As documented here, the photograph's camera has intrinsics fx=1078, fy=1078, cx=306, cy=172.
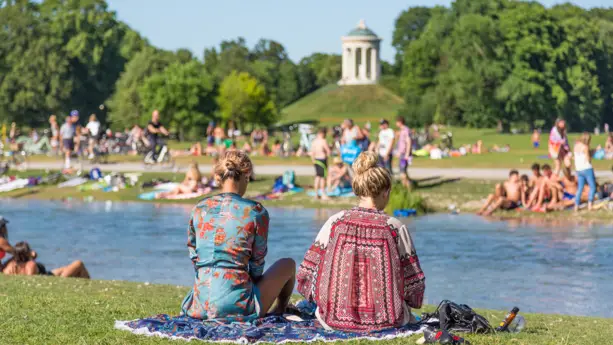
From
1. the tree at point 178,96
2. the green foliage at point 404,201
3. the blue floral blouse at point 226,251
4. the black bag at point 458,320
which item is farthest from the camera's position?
the tree at point 178,96

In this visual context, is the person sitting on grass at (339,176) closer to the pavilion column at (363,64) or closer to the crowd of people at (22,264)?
the crowd of people at (22,264)

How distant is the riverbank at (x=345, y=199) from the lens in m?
21.7

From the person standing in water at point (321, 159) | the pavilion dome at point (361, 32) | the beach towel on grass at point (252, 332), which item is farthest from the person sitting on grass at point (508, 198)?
the pavilion dome at point (361, 32)

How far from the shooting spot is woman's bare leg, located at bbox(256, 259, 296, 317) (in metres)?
7.78

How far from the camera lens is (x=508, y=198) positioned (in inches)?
880

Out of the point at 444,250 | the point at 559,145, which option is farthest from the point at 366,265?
the point at 559,145

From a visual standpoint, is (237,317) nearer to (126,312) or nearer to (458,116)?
(126,312)

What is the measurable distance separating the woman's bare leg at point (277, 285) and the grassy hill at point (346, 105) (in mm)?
102405

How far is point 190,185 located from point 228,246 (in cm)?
1933

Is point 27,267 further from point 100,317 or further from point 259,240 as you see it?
point 259,240

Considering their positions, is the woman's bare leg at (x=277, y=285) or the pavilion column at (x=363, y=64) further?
the pavilion column at (x=363, y=64)

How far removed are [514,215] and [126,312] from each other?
1389cm

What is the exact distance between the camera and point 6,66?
306ft

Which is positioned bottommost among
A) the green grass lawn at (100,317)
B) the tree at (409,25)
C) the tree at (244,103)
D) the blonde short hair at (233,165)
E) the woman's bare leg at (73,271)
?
the woman's bare leg at (73,271)
